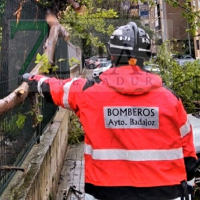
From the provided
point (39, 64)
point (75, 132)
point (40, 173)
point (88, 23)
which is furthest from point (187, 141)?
point (75, 132)

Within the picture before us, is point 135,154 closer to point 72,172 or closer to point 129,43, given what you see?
point 129,43

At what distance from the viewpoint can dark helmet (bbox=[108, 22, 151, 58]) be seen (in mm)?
2523

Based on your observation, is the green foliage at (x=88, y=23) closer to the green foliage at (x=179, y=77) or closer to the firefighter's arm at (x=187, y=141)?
the green foliage at (x=179, y=77)

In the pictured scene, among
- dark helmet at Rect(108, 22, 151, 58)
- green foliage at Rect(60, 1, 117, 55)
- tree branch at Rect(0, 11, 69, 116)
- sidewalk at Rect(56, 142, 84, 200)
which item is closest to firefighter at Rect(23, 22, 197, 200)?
dark helmet at Rect(108, 22, 151, 58)

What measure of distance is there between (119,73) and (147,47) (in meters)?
0.34

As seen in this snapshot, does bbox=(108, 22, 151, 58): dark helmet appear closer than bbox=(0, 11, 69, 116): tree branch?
Yes

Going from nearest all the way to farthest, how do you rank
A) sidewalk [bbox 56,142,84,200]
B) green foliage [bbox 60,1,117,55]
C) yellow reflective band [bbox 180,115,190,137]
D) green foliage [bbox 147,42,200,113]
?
yellow reflective band [bbox 180,115,190,137]
sidewalk [bbox 56,142,84,200]
green foliage [bbox 60,1,117,55]
green foliage [bbox 147,42,200,113]

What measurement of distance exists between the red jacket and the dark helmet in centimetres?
15

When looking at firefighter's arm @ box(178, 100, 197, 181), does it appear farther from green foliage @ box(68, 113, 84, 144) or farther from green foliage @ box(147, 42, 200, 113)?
green foliage @ box(68, 113, 84, 144)

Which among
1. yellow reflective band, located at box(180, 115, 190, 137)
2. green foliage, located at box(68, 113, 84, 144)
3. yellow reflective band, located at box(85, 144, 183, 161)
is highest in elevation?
yellow reflective band, located at box(180, 115, 190, 137)

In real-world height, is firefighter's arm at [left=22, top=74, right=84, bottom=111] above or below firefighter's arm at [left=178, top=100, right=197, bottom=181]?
above

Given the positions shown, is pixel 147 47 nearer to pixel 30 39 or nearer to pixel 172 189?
pixel 172 189

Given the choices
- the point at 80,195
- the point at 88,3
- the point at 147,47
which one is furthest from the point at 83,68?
the point at 147,47

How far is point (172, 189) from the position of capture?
8.10 ft
